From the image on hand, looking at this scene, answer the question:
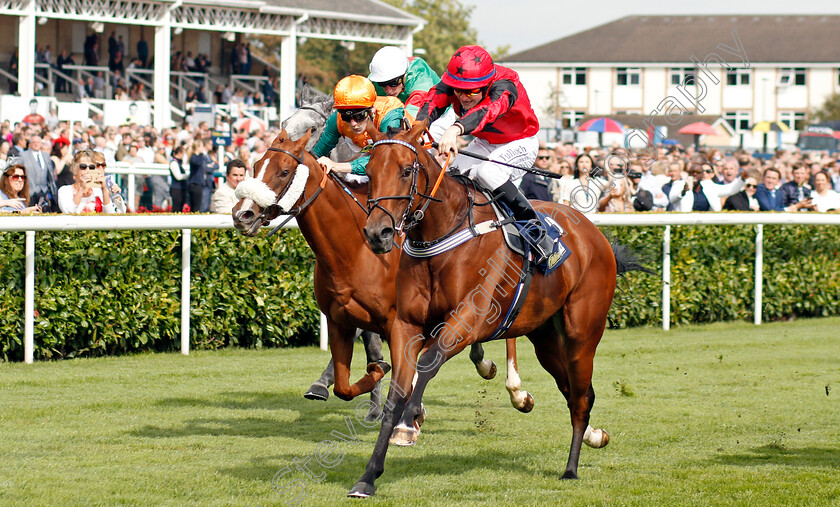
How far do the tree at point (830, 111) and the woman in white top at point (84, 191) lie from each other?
177 feet

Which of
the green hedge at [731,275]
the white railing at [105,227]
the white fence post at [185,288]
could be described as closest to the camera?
the white railing at [105,227]

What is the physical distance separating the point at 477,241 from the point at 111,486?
6.28 feet

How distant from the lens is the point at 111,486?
4.83 meters

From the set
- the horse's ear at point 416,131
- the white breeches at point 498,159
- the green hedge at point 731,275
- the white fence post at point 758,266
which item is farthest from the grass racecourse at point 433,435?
the white fence post at point 758,266

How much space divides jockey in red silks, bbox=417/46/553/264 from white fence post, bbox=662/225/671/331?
217 inches

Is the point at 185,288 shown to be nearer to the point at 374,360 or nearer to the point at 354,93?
the point at 374,360

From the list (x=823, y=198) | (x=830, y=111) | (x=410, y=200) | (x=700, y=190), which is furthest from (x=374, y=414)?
(x=830, y=111)

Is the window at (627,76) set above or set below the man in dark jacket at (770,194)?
above

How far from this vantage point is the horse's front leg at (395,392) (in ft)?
15.0

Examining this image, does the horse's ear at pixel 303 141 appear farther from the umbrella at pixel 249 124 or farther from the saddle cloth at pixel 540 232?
the umbrella at pixel 249 124

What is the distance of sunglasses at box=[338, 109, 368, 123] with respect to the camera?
593 centimetres

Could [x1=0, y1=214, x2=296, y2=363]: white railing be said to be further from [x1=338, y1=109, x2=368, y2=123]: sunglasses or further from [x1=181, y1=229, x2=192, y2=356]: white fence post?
[x1=338, y1=109, x2=368, y2=123]: sunglasses

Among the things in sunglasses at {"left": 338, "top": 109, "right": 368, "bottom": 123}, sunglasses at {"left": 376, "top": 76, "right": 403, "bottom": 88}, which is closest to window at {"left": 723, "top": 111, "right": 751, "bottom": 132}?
sunglasses at {"left": 376, "top": 76, "right": 403, "bottom": 88}

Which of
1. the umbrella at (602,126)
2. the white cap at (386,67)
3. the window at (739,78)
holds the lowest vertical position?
the white cap at (386,67)
